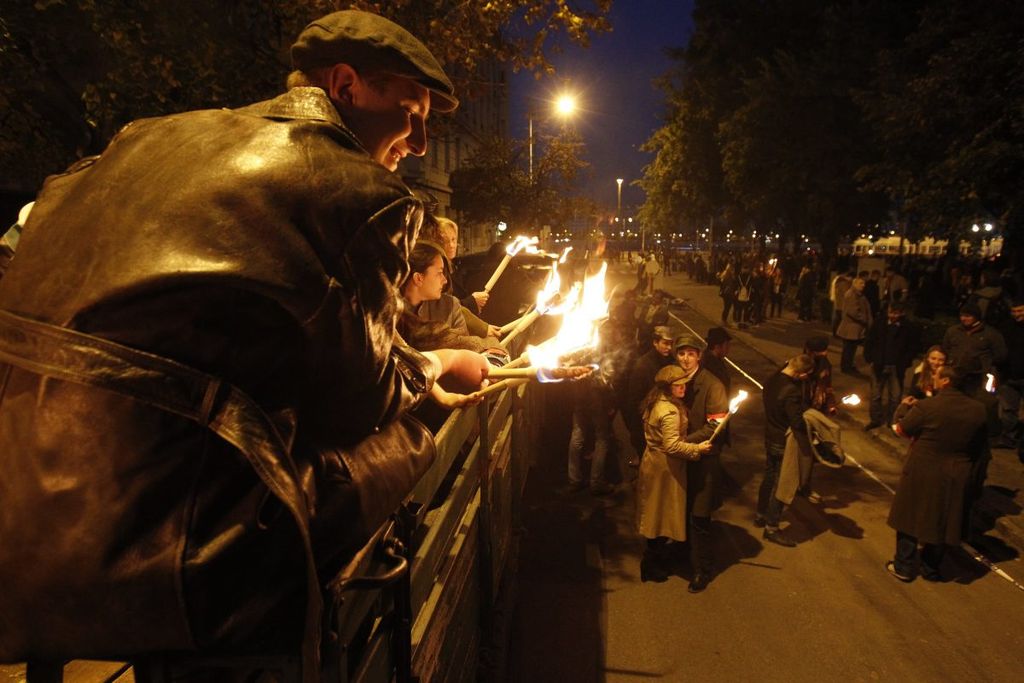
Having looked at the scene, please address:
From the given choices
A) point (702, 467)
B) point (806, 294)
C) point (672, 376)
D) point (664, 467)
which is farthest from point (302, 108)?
point (806, 294)

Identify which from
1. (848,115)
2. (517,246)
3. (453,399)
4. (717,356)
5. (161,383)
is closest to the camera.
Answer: (161,383)

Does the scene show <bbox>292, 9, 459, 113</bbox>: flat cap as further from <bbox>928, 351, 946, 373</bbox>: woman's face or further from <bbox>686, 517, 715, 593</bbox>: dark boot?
<bbox>928, 351, 946, 373</bbox>: woman's face

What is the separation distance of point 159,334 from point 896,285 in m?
18.2

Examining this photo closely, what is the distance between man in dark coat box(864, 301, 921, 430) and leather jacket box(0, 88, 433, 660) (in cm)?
1068

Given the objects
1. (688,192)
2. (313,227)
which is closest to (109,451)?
(313,227)

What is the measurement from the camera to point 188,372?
3.43ft

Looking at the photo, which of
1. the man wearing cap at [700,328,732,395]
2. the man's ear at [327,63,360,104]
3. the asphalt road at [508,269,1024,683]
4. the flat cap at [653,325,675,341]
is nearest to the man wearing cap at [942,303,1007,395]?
the asphalt road at [508,269,1024,683]

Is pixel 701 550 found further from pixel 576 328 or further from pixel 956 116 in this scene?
pixel 956 116

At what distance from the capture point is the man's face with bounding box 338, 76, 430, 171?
1.49m

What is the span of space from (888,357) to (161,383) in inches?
435

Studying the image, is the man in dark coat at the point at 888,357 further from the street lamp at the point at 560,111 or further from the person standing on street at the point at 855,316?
the street lamp at the point at 560,111

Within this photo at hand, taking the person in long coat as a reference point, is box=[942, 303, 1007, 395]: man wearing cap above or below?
above

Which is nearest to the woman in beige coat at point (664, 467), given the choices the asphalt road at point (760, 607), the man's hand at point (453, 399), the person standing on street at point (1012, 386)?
the asphalt road at point (760, 607)

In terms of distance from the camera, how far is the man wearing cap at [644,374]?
25.2ft
